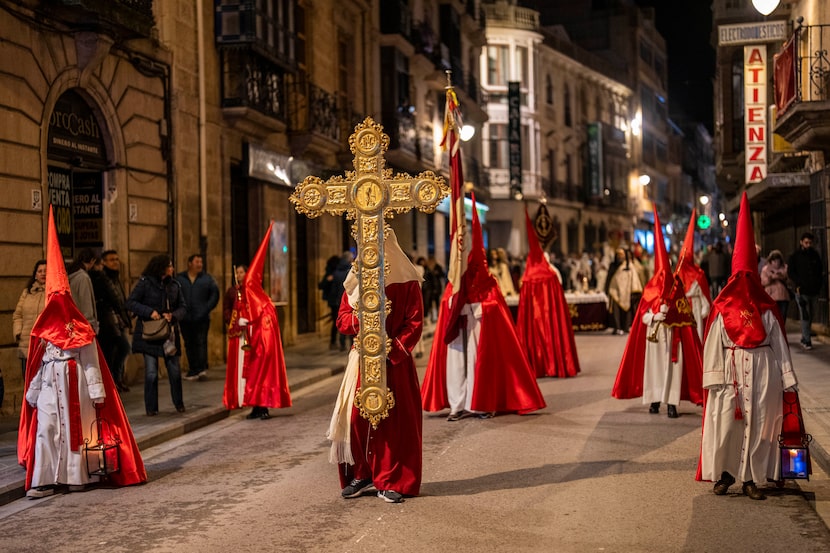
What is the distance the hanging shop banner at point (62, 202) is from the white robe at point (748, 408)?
369 inches

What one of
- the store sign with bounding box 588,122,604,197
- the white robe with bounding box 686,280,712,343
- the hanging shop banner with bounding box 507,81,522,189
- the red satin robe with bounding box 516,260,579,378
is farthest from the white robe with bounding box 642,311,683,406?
the store sign with bounding box 588,122,604,197

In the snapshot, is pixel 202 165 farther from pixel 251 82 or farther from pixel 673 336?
pixel 673 336

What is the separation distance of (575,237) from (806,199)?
3151 centimetres

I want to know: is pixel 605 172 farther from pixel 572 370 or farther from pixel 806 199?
pixel 572 370

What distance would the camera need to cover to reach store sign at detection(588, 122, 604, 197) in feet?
188

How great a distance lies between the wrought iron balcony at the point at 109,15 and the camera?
13641mm

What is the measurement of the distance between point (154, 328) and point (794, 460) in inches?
273

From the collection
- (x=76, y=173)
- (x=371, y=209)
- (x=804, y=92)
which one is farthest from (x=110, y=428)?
(x=804, y=92)

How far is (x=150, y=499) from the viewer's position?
317 inches

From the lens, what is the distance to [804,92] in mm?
19172

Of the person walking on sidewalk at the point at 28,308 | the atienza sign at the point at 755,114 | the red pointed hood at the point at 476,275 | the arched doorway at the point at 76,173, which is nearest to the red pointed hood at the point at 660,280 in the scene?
the red pointed hood at the point at 476,275

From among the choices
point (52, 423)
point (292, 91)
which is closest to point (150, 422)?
point (52, 423)

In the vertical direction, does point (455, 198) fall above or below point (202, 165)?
below

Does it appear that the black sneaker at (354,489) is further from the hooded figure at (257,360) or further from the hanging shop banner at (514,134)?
the hanging shop banner at (514,134)
